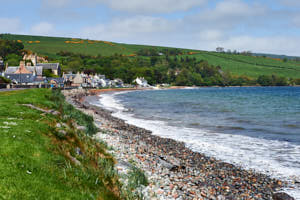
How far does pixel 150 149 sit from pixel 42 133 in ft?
22.1

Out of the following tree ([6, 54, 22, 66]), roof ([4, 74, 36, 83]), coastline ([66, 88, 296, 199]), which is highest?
tree ([6, 54, 22, 66])

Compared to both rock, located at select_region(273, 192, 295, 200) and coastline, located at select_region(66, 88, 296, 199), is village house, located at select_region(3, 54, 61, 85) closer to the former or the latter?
coastline, located at select_region(66, 88, 296, 199)

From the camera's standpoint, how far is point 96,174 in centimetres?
926

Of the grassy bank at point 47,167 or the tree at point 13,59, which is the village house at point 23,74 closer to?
the tree at point 13,59

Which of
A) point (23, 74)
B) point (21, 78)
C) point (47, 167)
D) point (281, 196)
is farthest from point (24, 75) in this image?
point (281, 196)

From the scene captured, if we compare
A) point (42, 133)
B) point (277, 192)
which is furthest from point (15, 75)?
point (277, 192)

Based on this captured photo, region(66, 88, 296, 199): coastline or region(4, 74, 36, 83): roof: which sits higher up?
region(66, 88, 296, 199): coastline

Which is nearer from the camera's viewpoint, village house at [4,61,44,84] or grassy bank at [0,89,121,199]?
grassy bank at [0,89,121,199]

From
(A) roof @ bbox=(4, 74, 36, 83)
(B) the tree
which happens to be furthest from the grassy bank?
(B) the tree

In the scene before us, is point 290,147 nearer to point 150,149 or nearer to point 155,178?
point 150,149

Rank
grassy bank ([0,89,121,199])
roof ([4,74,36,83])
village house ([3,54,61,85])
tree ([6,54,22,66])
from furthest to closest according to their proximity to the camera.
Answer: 1. tree ([6,54,22,66])
2. village house ([3,54,61,85])
3. roof ([4,74,36,83])
4. grassy bank ([0,89,121,199])

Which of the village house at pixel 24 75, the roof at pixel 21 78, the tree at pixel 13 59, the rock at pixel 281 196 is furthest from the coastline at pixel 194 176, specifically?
the tree at pixel 13 59

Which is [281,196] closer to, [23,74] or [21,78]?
[21,78]

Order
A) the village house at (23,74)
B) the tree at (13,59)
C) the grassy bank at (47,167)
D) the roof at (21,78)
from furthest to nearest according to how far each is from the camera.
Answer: the tree at (13,59) → the village house at (23,74) → the roof at (21,78) → the grassy bank at (47,167)
